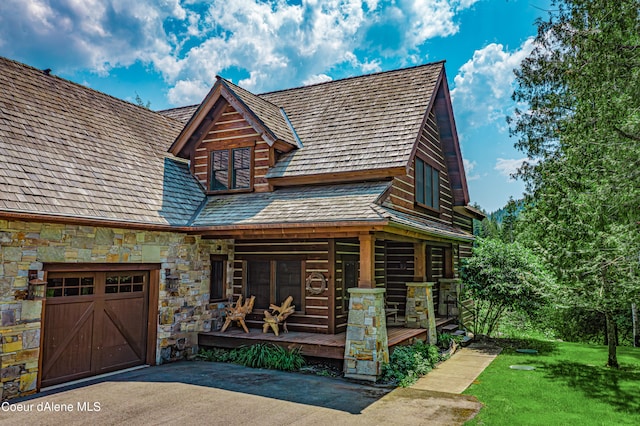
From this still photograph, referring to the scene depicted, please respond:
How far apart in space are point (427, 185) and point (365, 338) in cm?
671

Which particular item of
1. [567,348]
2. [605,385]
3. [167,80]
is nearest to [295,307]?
[605,385]

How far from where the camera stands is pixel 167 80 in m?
25.7

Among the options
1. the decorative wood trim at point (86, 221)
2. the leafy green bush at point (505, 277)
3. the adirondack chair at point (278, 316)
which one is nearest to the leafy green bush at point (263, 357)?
the adirondack chair at point (278, 316)

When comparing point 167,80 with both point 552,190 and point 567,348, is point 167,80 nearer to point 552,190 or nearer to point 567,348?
point 552,190

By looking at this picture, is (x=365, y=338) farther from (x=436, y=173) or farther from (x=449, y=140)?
(x=449, y=140)

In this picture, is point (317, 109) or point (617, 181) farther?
point (317, 109)

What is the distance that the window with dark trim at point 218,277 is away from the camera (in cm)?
1262

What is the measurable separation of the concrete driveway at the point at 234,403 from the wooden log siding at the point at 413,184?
4.95 meters

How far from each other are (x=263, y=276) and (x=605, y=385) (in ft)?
27.5

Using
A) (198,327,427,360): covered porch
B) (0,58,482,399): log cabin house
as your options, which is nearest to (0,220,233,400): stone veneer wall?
(0,58,482,399): log cabin house

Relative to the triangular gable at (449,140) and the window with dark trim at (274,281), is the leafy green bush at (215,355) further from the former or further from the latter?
the triangular gable at (449,140)

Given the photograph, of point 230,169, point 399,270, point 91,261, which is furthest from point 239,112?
point 399,270

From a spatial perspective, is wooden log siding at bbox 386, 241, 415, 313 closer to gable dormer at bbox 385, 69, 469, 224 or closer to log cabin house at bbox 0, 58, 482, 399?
log cabin house at bbox 0, 58, 482, 399

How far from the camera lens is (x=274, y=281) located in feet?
41.0
